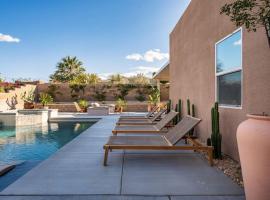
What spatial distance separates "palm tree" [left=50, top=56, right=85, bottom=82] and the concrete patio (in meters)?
44.8

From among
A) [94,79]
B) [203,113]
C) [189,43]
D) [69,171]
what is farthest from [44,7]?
[94,79]

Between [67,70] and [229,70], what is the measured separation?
152 feet

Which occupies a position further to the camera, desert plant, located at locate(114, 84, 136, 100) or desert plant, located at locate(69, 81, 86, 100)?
desert plant, located at locate(114, 84, 136, 100)

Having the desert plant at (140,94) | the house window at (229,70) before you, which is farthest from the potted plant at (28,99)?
the house window at (229,70)

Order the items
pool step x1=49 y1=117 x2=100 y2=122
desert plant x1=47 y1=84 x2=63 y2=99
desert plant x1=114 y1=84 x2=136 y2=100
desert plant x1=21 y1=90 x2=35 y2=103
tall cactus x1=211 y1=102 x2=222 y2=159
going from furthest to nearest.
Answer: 1. desert plant x1=114 y1=84 x2=136 y2=100
2. desert plant x1=47 y1=84 x2=63 y2=99
3. desert plant x1=21 y1=90 x2=35 y2=103
4. pool step x1=49 y1=117 x2=100 y2=122
5. tall cactus x1=211 y1=102 x2=222 y2=159

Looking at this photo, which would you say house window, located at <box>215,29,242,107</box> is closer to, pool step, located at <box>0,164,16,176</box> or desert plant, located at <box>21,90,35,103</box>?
pool step, located at <box>0,164,16,176</box>

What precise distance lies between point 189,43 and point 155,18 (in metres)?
12.0

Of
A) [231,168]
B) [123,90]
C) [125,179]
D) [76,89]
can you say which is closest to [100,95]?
[123,90]

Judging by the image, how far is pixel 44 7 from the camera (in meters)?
18.6

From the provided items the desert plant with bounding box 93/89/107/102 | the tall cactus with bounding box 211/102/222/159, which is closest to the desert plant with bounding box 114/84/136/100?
the desert plant with bounding box 93/89/107/102

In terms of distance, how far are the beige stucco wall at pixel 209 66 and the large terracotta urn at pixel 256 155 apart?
132 centimetres

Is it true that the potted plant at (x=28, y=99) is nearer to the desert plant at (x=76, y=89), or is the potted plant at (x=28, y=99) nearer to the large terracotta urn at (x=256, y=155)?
the desert plant at (x=76, y=89)

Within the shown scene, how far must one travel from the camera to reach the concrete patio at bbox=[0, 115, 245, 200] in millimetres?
3484

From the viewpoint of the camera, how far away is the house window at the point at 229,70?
511 centimetres
